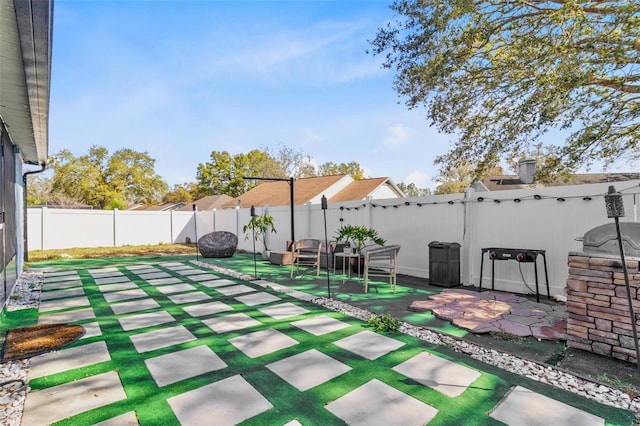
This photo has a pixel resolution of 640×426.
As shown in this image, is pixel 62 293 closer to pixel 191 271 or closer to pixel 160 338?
pixel 191 271

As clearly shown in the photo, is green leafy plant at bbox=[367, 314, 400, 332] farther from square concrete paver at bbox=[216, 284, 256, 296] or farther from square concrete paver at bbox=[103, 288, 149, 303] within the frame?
square concrete paver at bbox=[103, 288, 149, 303]

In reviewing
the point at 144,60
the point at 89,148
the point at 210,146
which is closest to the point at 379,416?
the point at 144,60

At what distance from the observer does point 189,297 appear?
4852 millimetres

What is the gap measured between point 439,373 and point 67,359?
3.17 metres

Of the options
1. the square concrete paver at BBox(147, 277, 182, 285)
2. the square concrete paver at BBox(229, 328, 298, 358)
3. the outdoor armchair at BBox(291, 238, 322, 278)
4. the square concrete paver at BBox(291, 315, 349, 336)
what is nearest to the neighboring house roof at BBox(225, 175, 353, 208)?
the outdoor armchair at BBox(291, 238, 322, 278)

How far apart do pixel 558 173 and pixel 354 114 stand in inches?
291

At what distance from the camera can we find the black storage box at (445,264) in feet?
17.6

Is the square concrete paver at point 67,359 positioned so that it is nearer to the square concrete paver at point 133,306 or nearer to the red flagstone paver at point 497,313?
the square concrete paver at point 133,306

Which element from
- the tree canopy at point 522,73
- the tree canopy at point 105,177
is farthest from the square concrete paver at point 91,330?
the tree canopy at point 105,177

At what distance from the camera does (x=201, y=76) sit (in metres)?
9.79

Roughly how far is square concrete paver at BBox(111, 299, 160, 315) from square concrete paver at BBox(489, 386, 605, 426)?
4.23 m

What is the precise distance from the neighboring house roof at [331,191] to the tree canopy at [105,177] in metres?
14.0

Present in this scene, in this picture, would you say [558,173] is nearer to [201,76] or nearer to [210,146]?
[201,76]

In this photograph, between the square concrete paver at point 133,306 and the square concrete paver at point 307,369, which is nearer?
the square concrete paver at point 307,369
